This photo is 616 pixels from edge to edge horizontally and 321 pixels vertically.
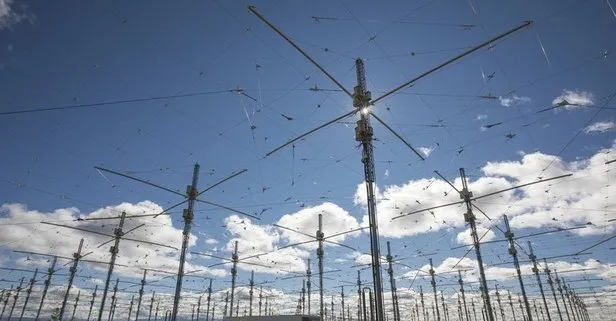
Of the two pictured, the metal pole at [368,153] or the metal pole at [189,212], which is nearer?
the metal pole at [368,153]

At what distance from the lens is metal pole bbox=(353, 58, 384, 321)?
10820 mm

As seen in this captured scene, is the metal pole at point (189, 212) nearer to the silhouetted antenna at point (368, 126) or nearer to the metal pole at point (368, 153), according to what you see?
the silhouetted antenna at point (368, 126)

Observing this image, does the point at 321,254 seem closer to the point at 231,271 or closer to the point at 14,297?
the point at 231,271

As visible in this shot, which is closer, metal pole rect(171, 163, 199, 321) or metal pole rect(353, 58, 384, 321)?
metal pole rect(353, 58, 384, 321)

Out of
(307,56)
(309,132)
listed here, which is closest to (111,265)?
(309,132)

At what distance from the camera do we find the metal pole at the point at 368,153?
35.5 feet

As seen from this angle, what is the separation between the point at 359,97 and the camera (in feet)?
43.7

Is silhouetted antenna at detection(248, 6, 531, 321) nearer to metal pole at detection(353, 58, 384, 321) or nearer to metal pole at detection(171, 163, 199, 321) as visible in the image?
metal pole at detection(353, 58, 384, 321)

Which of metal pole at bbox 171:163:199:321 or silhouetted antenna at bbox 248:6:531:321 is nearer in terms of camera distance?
silhouetted antenna at bbox 248:6:531:321

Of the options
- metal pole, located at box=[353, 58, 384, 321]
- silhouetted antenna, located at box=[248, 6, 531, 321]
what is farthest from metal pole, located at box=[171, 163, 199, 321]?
metal pole, located at box=[353, 58, 384, 321]

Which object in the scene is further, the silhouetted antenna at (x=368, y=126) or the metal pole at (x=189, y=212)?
the metal pole at (x=189, y=212)

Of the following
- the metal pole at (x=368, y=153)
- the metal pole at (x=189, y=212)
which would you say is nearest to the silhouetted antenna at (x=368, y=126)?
the metal pole at (x=368, y=153)

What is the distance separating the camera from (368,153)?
12.8 metres

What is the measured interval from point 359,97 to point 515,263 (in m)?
41.6
